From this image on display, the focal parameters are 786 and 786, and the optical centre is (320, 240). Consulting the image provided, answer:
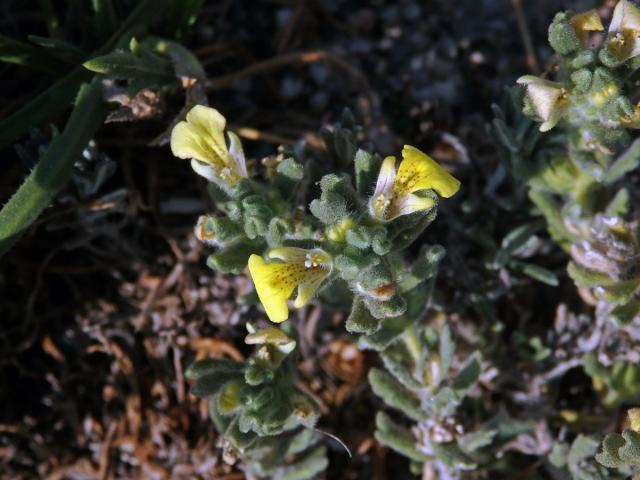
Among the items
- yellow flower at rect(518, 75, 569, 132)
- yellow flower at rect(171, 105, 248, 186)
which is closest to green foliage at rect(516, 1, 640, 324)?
yellow flower at rect(518, 75, 569, 132)

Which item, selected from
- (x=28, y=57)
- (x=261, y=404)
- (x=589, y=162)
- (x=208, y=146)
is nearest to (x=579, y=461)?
(x=589, y=162)

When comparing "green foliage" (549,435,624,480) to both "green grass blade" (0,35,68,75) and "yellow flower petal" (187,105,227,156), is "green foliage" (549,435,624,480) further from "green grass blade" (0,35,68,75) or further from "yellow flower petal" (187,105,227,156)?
"green grass blade" (0,35,68,75)

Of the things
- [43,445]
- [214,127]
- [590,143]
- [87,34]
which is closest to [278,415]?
[214,127]

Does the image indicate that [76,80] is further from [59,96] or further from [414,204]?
[414,204]

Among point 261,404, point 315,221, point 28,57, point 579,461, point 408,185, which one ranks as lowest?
point 579,461

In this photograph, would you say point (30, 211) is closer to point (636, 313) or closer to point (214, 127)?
point (214, 127)

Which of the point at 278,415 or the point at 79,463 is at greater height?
the point at 278,415
